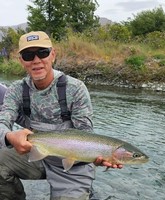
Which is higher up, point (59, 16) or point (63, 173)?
point (59, 16)

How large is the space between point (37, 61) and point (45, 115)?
628 millimetres

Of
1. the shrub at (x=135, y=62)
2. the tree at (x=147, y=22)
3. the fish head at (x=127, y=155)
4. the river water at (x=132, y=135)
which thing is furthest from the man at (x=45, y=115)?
the tree at (x=147, y=22)

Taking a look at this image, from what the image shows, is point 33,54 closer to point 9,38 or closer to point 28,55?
point 28,55

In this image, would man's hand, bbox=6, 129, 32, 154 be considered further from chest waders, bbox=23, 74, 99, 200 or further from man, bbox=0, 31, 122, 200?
chest waders, bbox=23, 74, 99, 200

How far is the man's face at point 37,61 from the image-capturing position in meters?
4.09

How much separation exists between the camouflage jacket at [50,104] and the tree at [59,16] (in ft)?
145

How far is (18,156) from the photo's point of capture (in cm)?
454

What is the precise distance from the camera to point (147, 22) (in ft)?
156

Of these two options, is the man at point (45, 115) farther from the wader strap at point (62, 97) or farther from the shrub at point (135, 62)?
the shrub at point (135, 62)

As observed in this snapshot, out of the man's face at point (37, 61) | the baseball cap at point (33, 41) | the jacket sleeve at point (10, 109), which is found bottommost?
the jacket sleeve at point (10, 109)

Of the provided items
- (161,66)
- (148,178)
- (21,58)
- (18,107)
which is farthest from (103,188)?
(161,66)

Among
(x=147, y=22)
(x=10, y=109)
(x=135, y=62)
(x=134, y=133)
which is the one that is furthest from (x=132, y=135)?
(x=147, y=22)

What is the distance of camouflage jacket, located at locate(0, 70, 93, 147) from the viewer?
4.23 meters

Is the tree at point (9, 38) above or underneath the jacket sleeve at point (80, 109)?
above
